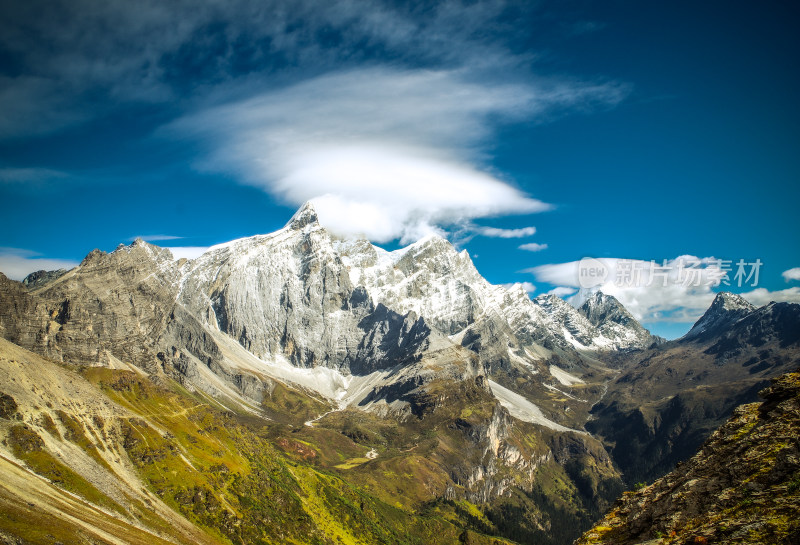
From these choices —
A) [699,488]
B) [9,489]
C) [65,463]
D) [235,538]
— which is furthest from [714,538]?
[235,538]

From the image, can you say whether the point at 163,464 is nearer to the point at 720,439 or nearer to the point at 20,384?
the point at 20,384

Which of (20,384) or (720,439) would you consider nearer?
(720,439)

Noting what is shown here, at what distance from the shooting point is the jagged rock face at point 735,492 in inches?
817

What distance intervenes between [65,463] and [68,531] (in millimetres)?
50768

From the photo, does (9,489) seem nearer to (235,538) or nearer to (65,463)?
(65,463)

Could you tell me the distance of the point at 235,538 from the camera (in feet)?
515

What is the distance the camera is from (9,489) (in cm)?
9306

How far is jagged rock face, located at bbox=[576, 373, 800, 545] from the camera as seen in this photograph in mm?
20750

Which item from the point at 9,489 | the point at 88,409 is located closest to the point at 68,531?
the point at 9,489

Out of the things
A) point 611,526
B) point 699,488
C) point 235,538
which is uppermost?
point 699,488

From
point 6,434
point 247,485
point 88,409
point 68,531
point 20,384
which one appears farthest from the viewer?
point 247,485

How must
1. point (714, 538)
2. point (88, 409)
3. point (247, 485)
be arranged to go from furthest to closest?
point (247, 485)
point (88, 409)
point (714, 538)

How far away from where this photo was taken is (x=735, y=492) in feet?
78.9

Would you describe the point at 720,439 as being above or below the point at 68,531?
above
